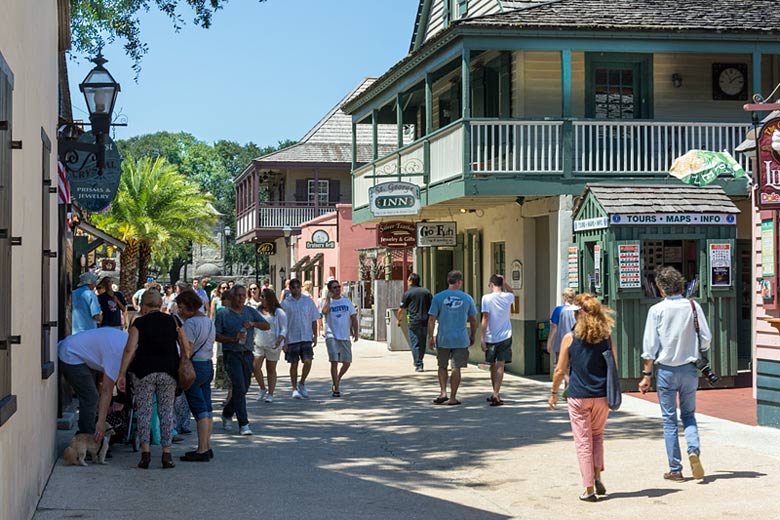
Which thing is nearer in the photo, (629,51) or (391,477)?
(391,477)

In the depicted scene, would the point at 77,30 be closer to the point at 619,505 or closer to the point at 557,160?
the point at 557,160

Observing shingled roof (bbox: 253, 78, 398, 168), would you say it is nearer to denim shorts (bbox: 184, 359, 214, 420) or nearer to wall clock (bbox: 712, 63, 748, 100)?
wall clock (bbox: 712, 63, 748, 100)

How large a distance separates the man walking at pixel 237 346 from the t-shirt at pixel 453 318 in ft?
11.3

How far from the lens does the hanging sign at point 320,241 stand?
3875 centimetres

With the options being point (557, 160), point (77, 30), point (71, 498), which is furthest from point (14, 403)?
point (77, 30)

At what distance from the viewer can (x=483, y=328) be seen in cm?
1572

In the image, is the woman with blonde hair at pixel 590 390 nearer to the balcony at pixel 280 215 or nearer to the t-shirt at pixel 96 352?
the t-shirt at pixel 96 352

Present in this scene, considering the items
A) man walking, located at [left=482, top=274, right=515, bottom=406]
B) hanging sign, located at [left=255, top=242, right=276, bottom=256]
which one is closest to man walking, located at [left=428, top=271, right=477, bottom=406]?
man walking, located at [left=482, top=274, right=515, bottom=406]

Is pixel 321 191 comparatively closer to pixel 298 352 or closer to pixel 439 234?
pixel 439 234

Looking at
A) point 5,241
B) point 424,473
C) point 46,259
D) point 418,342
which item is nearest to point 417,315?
point 418,342

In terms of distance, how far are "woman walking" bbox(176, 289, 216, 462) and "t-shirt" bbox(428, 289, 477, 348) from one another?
15.4ft

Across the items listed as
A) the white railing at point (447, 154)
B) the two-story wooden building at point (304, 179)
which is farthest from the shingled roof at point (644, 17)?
the two-story wooden building at point (304, 179)

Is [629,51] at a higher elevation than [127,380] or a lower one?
higher

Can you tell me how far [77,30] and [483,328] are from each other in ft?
33.6
